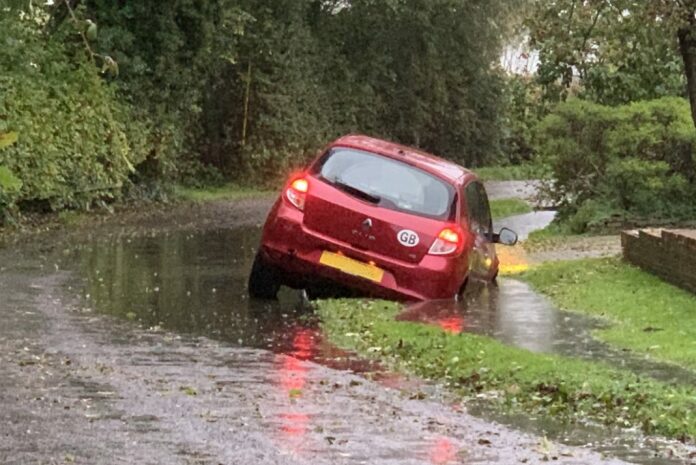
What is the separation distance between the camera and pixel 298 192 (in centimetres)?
1372

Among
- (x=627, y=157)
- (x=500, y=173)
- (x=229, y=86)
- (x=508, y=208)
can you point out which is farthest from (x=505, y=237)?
(x=500, y=173)

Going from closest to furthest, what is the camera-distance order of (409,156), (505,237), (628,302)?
(409,156) < (628,302) < (505,237)

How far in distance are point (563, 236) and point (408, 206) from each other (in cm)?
1131

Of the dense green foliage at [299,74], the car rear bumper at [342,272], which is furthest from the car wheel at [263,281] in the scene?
the dense green foliage at [299,74]

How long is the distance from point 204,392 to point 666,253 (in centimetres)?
852

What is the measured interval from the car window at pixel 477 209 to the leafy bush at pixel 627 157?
818cm

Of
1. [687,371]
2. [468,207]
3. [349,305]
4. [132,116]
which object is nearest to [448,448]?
[687,371]

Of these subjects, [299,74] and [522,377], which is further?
[299,74]

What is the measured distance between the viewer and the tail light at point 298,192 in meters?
13.7

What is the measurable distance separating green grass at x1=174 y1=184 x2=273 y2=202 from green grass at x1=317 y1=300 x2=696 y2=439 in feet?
67.4

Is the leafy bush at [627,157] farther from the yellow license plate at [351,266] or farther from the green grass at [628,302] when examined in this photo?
the yellow license plate at [351,266]

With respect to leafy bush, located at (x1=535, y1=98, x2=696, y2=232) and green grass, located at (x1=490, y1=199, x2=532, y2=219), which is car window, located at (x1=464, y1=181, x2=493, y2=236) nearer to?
leafy bush, located at (x1=535, y1=98, x2=696, y2=232)

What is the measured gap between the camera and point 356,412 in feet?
27.7

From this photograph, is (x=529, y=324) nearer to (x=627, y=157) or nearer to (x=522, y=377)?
(x=522, y=377)
